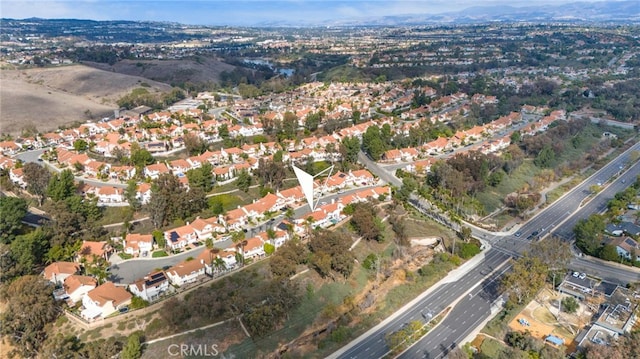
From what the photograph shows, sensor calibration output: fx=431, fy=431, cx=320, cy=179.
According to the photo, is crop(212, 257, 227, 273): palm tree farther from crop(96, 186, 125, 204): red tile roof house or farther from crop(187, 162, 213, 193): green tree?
crop(96, 186, 125, 204): red tile roof house

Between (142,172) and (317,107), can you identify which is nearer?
(142,172)

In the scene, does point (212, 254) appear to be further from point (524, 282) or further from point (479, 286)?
point (524, 282)

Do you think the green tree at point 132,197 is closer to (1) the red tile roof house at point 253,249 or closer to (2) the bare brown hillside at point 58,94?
(1) the red tile roof house at point 253,249

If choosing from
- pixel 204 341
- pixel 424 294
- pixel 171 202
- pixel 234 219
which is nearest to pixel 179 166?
pixel 171 202

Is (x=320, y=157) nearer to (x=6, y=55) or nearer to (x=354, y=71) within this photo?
(x=354, y=71)

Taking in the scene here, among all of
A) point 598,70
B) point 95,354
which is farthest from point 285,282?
point 598,70

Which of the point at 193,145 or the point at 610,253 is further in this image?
the point at 193,145

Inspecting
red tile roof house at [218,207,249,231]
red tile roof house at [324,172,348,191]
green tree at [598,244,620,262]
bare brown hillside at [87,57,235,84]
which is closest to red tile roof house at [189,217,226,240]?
red tile roof house at [218,207,249,231]
